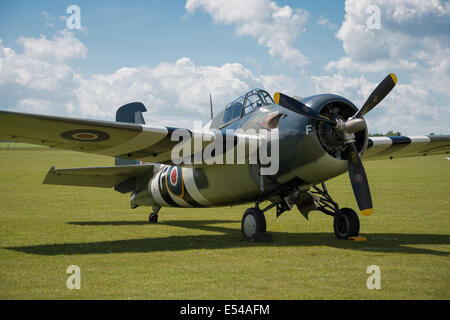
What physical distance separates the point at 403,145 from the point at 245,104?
15.9ft

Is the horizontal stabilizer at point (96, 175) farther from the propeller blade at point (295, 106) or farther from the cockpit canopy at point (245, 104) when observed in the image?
the propeller blade at point (295, 106)

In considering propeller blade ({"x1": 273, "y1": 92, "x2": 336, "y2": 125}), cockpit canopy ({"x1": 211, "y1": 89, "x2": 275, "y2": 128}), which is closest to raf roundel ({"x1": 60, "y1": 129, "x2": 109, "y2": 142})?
cockpit canopy ({"x1": 211, "y1": 89, "x2": 275, "y2": 128})

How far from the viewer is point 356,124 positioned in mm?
8844

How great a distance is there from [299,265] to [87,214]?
35.6 ft

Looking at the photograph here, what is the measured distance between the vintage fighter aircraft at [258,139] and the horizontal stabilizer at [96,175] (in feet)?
6.20

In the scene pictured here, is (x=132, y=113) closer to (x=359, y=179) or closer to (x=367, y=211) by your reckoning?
(x=359, y=179)

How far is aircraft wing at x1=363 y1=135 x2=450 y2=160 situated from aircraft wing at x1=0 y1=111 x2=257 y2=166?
15.8 feet

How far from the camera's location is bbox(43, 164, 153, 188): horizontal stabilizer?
1309 cm

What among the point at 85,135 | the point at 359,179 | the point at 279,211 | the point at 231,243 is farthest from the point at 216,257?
the point at 85,135

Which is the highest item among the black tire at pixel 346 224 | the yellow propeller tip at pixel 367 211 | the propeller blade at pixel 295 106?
the propeller blade at pixel 295 106

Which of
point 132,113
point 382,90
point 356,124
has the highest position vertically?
point 132,113

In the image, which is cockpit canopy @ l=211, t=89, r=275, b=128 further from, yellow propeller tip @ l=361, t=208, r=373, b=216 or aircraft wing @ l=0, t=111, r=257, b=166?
yellow propeller tip @ l=361, t=208, r=373, b=216

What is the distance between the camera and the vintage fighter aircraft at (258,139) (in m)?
9.02

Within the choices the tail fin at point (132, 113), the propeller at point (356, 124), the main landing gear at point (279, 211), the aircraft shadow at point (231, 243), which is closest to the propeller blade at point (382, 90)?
the propeller at point (356, 124)
